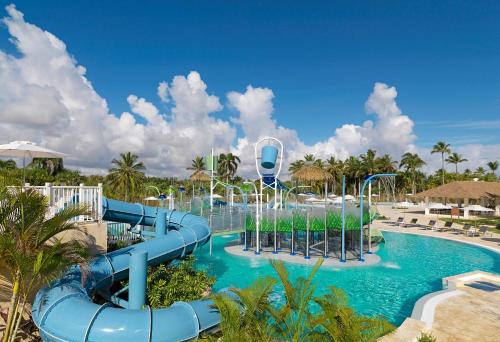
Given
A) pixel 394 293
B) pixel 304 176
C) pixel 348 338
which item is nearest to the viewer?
pixel 348 338

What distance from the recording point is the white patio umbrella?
1067cm

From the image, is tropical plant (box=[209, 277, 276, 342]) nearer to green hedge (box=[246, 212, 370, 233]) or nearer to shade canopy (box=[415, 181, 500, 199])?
green hedge (box=[246, 212, 370, 233])

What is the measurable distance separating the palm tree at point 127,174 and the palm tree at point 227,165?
75.7 ft

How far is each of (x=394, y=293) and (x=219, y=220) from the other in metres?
13.8

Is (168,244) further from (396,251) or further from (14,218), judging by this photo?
(396,251)

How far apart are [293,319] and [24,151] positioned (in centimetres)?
1086

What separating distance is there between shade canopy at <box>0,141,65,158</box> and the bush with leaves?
8834 mm

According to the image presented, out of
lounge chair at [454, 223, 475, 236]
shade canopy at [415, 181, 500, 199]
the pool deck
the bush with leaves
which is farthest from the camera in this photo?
shade canopy at [415, 181, 500, 199]

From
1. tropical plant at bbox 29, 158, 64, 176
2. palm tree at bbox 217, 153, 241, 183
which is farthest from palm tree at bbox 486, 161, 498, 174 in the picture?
tropical plant at bbox 29, 158, 64, 176

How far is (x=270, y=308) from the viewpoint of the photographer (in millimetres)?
5898

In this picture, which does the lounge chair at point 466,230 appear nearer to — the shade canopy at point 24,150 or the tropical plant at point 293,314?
the tropical plant at point 293,314

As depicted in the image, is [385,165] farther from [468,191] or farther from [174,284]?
[174,284]

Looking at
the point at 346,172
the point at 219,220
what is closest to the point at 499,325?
the point at 219,220

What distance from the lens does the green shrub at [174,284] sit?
374 inches
